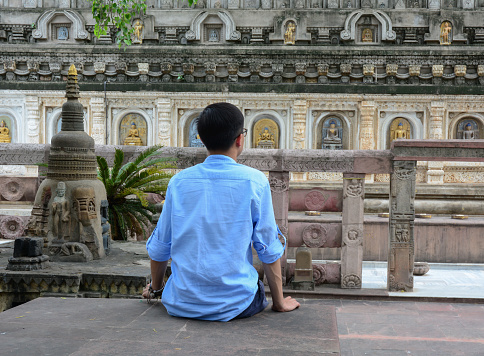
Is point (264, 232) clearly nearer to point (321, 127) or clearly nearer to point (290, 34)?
point (321, 127)

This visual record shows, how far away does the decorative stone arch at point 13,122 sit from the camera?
53.5 feet

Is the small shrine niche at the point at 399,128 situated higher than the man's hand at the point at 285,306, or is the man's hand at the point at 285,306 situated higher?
the small shrine niche at the point at 399,128

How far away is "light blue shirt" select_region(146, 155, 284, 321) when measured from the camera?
3076 mm

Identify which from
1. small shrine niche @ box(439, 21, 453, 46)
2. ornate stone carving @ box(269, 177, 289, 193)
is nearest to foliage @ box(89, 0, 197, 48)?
ornate stone carving @ box(269, 177, 289, 193)

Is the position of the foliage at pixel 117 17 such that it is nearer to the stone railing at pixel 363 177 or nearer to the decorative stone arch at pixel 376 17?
the stone railing at pixel 363 177

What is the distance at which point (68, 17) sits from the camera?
1677 cm

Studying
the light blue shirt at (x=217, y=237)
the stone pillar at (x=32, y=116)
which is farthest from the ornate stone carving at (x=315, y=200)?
the stone pillar at (x=32, y=116)

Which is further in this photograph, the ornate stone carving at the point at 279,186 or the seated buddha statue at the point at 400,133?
the seated buddha statue at the point at 400,133

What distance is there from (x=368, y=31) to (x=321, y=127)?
10.7 feet

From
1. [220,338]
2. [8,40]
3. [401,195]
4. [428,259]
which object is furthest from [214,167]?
[8,40]

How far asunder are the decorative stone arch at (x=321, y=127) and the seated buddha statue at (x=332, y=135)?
193mm

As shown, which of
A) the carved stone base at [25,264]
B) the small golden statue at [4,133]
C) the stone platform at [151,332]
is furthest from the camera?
the small golden statue at [4,133]


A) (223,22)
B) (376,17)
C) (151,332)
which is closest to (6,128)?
(223,22)

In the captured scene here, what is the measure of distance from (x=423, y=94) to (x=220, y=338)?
13.9m
